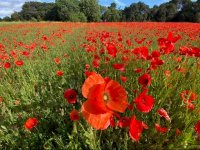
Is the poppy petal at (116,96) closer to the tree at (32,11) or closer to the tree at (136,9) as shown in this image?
the tree at (136,9)

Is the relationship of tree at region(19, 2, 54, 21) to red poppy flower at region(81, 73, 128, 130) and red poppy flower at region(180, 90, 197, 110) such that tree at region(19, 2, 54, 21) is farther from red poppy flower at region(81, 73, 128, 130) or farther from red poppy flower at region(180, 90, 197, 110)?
red poppy flower at region(81, 73, 128, 130)

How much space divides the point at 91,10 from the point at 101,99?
51.6 m

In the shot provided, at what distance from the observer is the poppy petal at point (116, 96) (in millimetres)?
1284

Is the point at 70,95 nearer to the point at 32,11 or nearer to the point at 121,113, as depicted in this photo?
the point at 121,113

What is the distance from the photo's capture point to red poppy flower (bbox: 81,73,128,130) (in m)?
1.24

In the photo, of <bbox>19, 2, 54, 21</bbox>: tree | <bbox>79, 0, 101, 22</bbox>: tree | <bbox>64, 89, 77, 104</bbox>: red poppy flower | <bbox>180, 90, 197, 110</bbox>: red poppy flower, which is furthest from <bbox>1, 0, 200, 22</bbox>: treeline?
<bbox>64, 89, 77, 104</bbox>: red poppy flower

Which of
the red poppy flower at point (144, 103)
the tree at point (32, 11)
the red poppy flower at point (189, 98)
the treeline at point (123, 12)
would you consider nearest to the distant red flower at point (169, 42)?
the red poppy flower at point (189, 98)

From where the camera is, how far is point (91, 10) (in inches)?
2028

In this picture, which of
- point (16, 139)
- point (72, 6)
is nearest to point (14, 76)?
point (16, 139)

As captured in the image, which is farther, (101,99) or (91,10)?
(91,10)

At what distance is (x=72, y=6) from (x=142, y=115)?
48.7 m

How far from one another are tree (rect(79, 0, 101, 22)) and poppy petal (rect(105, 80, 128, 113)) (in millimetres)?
50026

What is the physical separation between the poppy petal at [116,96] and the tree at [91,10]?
164ft

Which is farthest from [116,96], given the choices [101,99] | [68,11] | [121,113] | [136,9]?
[136,9]
